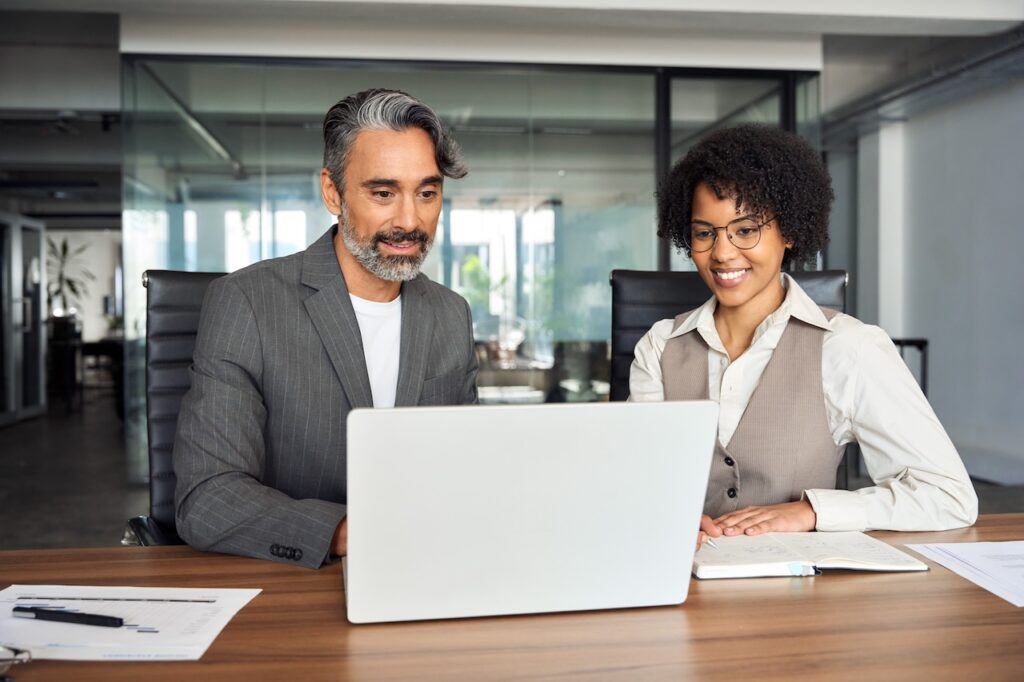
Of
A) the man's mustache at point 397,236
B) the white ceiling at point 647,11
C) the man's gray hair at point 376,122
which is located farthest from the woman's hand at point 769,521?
the white ceiling at point 647,11

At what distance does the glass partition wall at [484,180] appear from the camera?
17.2 feet

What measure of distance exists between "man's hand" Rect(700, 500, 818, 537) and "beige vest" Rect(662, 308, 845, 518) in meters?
0.19

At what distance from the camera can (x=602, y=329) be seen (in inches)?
218

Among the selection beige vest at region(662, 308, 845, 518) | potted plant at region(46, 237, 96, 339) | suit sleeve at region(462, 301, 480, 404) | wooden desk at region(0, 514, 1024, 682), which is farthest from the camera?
potted plant at region(46, 237, 96, 339)

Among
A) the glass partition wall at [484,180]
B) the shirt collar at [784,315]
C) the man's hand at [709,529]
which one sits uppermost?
the glass partition wall at [484,180]

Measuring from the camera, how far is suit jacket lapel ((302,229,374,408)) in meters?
1.64

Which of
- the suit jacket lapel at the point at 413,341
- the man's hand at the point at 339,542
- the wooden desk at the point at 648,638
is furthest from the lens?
the suit jacket lapel at the point at 413,341

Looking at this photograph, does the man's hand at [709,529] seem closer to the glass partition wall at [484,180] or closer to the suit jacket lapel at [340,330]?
the suit jacket lapel at [340,330]

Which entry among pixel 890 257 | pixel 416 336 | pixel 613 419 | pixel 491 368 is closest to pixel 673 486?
pixel 613 419

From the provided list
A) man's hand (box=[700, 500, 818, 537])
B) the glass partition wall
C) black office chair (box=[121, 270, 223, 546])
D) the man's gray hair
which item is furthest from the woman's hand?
the glass partition wall

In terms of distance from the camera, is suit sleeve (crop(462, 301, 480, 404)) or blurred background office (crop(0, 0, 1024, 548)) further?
blurred background office (crop(0, 0, 1024, 548))

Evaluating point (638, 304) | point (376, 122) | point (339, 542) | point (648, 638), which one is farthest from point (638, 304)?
point (648, 638)

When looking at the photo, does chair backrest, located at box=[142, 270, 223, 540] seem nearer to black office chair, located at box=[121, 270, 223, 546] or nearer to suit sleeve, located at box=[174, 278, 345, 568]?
black office chair, located at box=[121, 270, 223, 546]

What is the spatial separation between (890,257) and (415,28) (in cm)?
414
